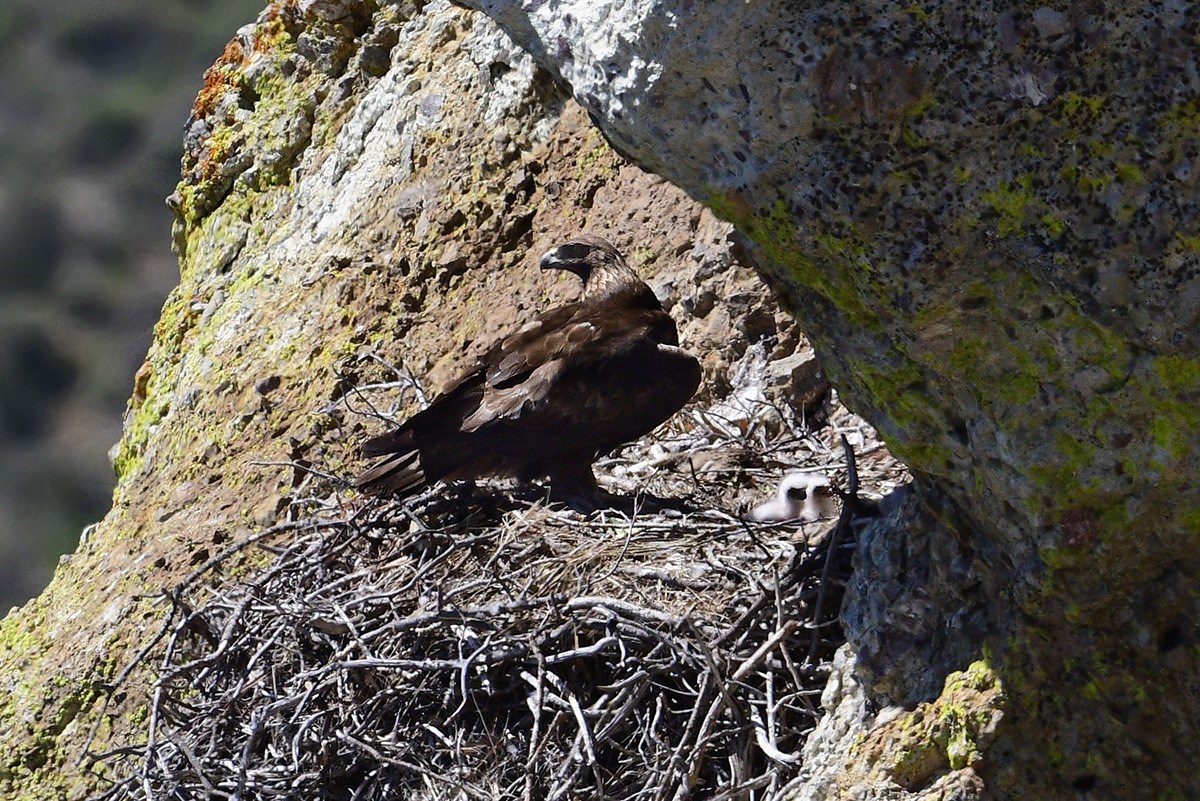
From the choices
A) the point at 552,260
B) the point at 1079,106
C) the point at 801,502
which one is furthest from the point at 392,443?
the point at 1079,106

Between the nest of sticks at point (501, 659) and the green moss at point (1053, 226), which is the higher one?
the green moss at point (1053, 226)

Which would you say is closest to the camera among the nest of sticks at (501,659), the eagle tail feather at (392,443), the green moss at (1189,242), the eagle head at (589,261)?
the green moss at (1189,242)

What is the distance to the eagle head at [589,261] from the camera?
6031mm

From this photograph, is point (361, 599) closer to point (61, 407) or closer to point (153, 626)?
point (153, 626)

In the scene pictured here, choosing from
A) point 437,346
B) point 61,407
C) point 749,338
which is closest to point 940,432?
point 749,338

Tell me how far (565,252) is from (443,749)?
7.82 ft

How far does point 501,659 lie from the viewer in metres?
4.44

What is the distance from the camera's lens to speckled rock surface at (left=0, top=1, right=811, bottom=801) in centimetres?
607

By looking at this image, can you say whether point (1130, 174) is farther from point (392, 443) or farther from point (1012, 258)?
point (392, 443)

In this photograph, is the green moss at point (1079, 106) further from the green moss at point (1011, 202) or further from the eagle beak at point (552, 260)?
the eagle beak at point (552, 260)

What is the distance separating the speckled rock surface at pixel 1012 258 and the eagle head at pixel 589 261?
2.68 metres

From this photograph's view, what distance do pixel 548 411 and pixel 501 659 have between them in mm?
1288

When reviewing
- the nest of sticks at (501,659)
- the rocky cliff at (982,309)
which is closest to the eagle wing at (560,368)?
the nest of sticks at (501,659)

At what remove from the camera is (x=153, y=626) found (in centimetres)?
589
